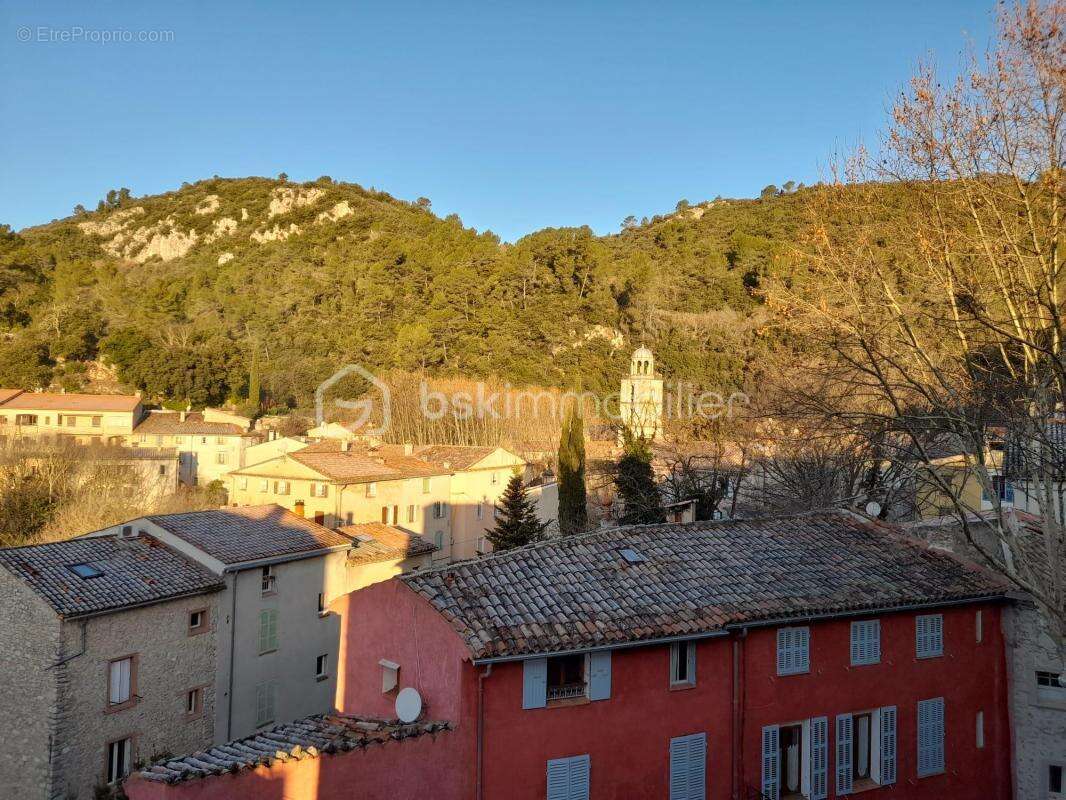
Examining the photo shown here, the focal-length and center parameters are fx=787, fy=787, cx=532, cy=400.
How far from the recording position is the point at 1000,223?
939 centimetres

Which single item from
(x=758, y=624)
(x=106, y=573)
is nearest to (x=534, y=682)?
(x=758, y=624)

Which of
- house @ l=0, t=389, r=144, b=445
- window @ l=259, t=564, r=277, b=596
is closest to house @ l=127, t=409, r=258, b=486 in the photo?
house @ l=0, t=389, r=144, b=445

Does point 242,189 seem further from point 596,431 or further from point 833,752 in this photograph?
point 833,752

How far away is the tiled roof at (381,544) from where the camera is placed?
2331 cm

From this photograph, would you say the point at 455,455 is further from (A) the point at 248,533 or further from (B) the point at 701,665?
(B) the point at 701,665

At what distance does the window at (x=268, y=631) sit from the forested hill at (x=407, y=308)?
37277 mm

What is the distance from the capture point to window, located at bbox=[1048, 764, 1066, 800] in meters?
12.6

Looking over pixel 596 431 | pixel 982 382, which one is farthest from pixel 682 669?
pixel 596 431

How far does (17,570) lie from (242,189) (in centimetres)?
10640

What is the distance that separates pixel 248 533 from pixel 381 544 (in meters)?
4.67

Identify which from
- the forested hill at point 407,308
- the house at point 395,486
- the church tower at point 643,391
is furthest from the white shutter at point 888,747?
the forested hill at point 407,308

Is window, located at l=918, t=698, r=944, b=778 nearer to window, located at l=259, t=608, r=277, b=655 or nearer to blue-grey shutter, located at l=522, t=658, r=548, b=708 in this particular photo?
blue-grey shutter, located at l=522, t=658, r=548, b=708

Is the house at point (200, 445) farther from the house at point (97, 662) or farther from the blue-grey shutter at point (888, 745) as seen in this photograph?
the blue-grey shutter at point (888, 745)

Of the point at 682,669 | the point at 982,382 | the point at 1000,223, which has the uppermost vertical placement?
the point at 1000,223
